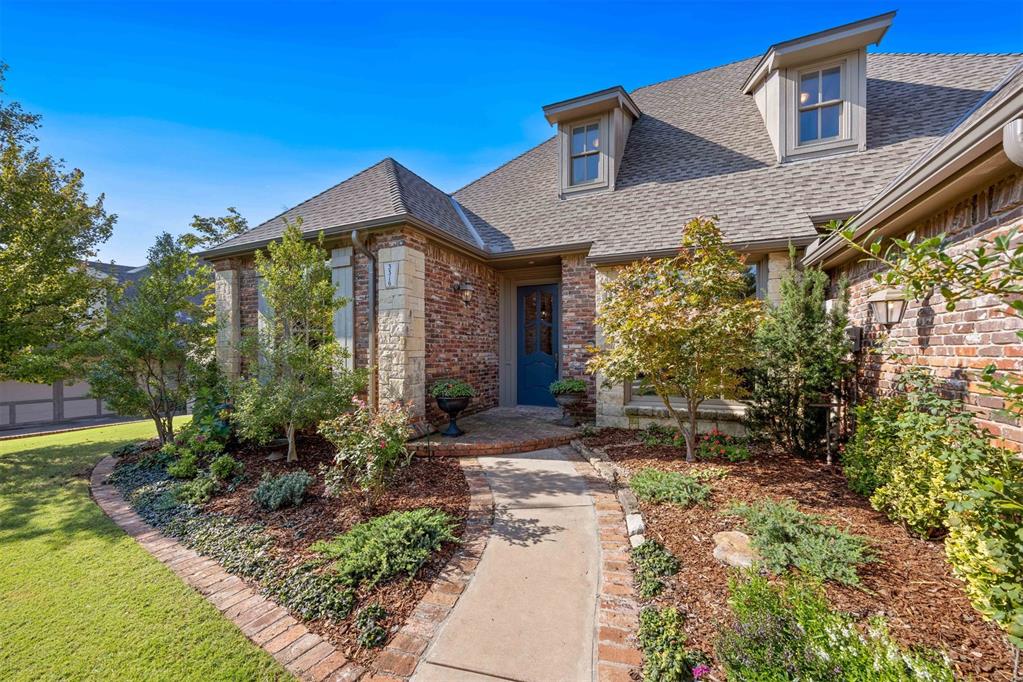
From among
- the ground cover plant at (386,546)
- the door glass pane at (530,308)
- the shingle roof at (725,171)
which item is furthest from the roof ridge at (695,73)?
the ground cover plant at (386,546)

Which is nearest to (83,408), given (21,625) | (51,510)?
(51,510)

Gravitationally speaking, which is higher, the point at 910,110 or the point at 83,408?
the point at 910,110

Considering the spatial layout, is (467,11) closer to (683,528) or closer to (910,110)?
(683,528)

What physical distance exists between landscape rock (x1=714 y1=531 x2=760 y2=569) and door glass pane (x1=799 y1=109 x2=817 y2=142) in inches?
307

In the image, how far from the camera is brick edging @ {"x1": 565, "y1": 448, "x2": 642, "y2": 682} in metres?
2.08

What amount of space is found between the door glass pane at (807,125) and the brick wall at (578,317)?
4.71m

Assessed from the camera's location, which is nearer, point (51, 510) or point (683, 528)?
point (683, 528)

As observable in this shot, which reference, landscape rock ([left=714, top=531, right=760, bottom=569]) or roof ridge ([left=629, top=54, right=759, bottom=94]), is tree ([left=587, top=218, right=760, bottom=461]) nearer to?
landscape rock ([left=714, top=531, right=760, bottom=569])

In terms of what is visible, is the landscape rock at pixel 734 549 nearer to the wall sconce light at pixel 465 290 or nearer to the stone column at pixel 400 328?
the stone column at pixel 400 328

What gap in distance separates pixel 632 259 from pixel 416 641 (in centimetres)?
598

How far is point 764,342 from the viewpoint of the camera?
5168mm

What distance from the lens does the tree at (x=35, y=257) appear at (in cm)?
729

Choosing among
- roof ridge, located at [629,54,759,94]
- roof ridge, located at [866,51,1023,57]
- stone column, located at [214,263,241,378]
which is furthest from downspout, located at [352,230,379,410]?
roof ridge, located at [866,51,1023,57]

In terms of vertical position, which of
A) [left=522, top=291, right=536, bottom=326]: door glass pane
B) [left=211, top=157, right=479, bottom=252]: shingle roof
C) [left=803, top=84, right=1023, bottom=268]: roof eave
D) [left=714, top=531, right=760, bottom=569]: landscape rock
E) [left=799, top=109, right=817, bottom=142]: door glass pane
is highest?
[left=799, top=109, right=817, bottom=142]: door glass pane
